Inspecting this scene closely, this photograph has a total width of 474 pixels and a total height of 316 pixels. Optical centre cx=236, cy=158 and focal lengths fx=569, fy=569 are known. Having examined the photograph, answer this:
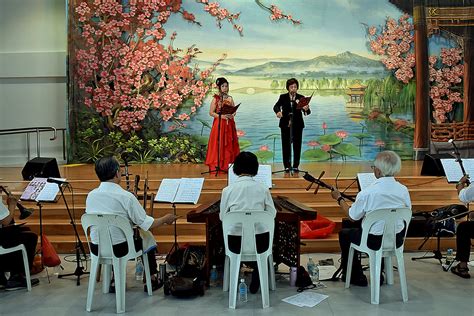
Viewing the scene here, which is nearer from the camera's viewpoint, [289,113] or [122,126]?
[289,113]

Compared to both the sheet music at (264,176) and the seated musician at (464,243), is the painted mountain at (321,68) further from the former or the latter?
the seated musician at (464,243)

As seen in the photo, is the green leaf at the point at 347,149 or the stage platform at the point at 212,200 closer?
the stage platform at the point at 212,200

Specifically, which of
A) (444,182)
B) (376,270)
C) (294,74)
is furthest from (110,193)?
(294,74)

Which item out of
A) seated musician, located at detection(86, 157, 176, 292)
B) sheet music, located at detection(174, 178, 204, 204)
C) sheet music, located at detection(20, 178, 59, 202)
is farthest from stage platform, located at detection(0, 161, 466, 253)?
seated musician, located at detection(86, 157, 176, 292)

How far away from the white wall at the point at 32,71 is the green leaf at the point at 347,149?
516 cm

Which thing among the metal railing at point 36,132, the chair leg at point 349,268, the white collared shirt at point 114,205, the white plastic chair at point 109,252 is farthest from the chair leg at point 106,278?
the metal railing at point 36,132

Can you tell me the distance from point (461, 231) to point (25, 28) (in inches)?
341

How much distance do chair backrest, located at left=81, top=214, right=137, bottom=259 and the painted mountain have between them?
652 centimetres

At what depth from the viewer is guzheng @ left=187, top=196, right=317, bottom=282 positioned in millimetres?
4926

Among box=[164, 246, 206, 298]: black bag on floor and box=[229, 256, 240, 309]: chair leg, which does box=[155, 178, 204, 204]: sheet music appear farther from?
box=[229, 256, 240, 309]: chair leg

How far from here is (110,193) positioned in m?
4.47

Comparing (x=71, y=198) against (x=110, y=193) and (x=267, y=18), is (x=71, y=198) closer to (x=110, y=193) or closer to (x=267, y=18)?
(x=110, y=193)

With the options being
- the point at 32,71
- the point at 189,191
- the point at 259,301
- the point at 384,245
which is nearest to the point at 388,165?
the point at 384,245

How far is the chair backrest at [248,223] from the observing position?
4.43 metres
